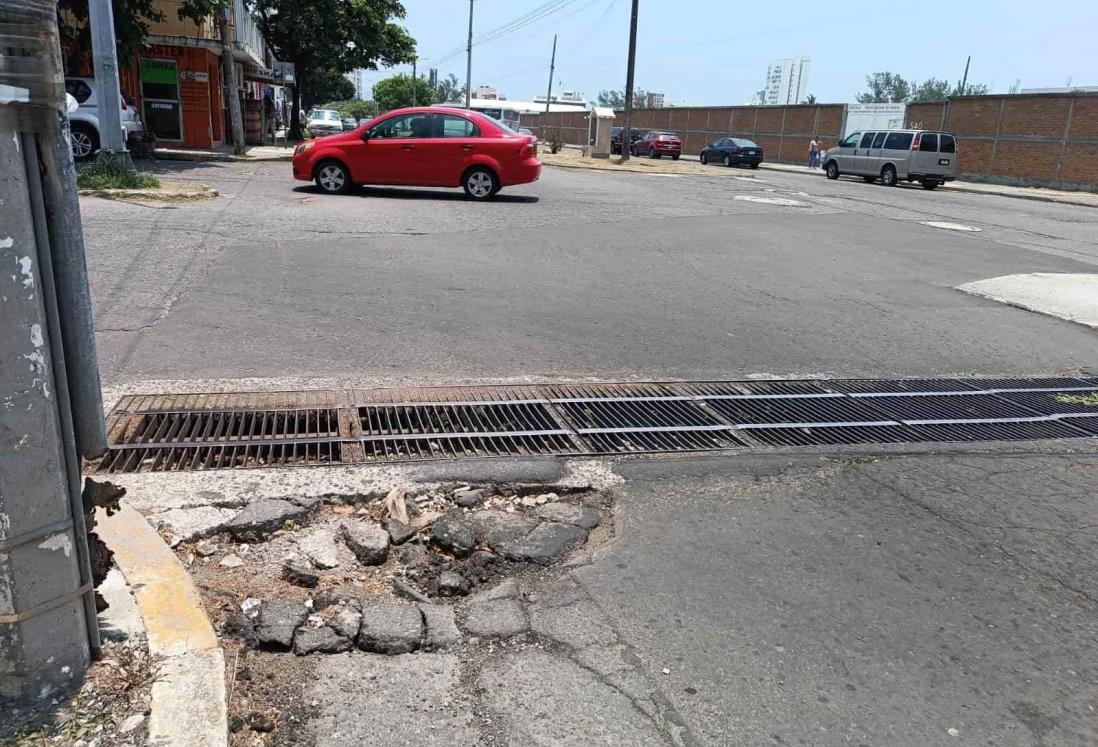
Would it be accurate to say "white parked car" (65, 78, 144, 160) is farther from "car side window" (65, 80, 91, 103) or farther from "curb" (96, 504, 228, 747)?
"curb" (96, 504, 228, 747)

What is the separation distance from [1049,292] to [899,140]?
2295cm

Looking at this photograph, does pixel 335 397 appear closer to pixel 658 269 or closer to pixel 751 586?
pixel 751 586

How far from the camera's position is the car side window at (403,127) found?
16047 mm

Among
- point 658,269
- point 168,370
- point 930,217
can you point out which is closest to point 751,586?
point 168,370

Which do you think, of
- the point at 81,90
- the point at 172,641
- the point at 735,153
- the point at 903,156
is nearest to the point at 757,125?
the point at 735,153

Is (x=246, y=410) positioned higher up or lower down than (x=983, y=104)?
lower down

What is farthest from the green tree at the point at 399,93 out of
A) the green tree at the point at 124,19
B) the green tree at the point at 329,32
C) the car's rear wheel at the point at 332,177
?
the car's rear wheel at the point at 332,177

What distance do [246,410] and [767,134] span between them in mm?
48999

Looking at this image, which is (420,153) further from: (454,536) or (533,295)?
(454,536)

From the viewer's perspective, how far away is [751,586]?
3.66m

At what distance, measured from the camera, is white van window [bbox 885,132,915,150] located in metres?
30.5

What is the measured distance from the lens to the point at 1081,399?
21.3 ft

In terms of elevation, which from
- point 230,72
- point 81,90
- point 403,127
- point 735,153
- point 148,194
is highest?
point 230,72

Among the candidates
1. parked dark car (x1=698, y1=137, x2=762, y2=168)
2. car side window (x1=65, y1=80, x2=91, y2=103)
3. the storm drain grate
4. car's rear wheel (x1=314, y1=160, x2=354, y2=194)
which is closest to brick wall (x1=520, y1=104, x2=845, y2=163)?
parked dark car (x1=698, y1=137, x2=762, y2=168)
